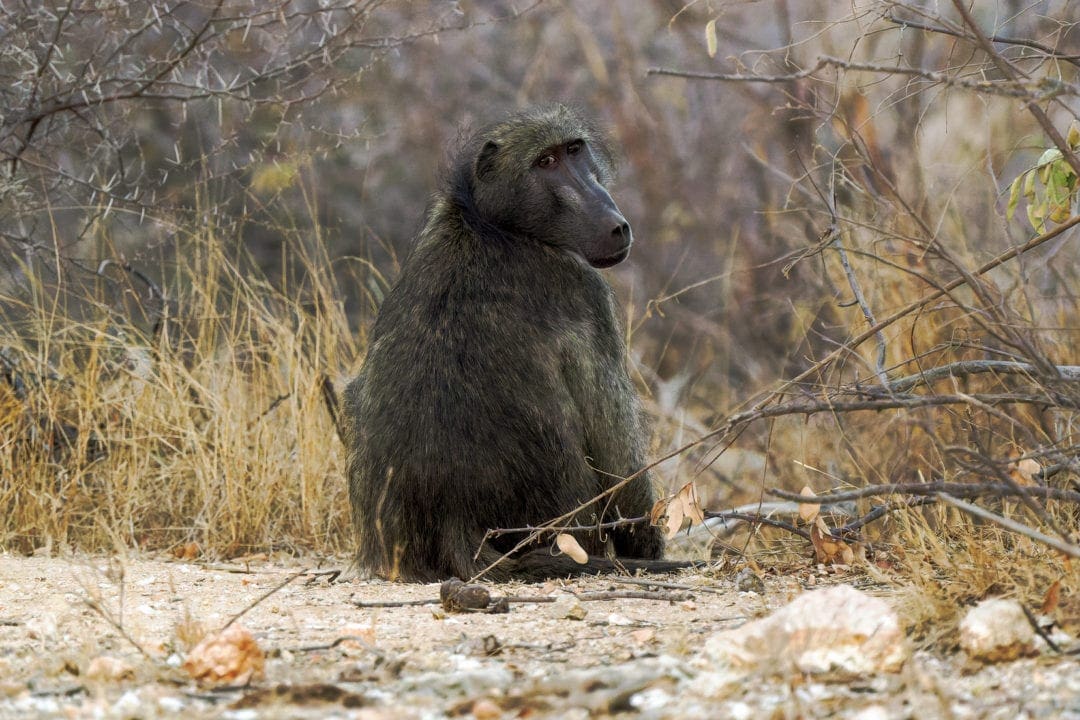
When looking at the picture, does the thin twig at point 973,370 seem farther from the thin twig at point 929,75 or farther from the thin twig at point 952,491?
the thin twig at point 929,75

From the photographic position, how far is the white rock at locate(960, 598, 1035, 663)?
6.91 ft

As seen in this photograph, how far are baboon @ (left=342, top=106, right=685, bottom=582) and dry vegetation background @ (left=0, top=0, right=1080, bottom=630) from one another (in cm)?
38

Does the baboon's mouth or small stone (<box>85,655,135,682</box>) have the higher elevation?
the baboon's mouth

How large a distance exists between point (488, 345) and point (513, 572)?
1.98ft

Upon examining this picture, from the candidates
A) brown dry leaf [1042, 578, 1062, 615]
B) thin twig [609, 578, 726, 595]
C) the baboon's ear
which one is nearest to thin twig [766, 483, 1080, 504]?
brown dry leaf [1042, 578, 1062, 615]

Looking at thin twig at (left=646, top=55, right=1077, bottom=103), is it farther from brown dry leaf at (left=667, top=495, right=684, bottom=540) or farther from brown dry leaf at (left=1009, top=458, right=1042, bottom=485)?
brown dry leaf at (left=667, top=495, right=684, bottom=540)

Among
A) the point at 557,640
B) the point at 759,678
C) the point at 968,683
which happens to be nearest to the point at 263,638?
the point at 557,640

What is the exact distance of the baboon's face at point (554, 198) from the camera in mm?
3805

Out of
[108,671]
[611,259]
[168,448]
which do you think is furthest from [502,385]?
[168,448]

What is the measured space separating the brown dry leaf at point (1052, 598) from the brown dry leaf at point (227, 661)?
4.44 feet

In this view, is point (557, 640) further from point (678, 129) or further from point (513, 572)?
point (678, 129)

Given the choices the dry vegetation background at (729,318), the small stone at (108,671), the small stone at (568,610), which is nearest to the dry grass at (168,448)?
the dry vegetation background at (729,318)

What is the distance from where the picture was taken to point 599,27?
996cm

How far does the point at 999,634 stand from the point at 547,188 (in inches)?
84.7
